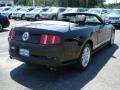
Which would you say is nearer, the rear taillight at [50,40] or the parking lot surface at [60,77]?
the parking lot surface at [60,77]

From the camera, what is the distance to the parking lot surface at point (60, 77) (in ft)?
18.3

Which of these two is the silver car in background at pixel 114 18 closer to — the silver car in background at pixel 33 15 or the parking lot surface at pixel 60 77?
the silver car in background at pixel 33 15

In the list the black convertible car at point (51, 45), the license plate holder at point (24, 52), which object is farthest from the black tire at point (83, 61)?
the license plate holder at point (24, 52)

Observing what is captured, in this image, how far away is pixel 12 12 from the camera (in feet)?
104

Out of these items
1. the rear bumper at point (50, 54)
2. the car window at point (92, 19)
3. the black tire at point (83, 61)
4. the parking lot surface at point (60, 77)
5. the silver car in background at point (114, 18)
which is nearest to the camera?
the parking lot surface at point (60, 77)

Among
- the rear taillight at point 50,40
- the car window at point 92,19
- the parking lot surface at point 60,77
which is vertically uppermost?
the car window at point 92,19

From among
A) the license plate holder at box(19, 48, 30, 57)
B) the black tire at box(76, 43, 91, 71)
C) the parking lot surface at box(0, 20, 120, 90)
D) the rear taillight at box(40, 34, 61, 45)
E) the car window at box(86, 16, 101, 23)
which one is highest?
the car window at box(86, 16, 101, 23)

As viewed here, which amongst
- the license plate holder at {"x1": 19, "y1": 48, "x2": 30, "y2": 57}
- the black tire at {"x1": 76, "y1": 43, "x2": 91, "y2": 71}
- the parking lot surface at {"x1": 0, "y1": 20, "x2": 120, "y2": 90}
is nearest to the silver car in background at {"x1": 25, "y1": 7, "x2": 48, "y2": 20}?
the parking lot surface at {"x1": 0, "y1": 20, "x2": 120, "y2": 90}

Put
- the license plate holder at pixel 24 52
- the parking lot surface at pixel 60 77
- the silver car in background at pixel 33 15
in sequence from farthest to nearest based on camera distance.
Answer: the silver car in background at pixel 33 15
the license plate holder at pixel 24 52
the parking lot surface at pixel 60 77

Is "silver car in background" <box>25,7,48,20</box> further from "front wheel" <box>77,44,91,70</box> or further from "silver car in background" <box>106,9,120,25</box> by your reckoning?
"front wheel" <box>77,44,91,70</box>

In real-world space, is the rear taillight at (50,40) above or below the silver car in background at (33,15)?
above

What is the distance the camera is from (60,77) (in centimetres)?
622

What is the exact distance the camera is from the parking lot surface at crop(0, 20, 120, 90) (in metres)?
5.57

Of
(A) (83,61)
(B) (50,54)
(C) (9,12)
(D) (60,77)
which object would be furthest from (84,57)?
(C) (9,12)
